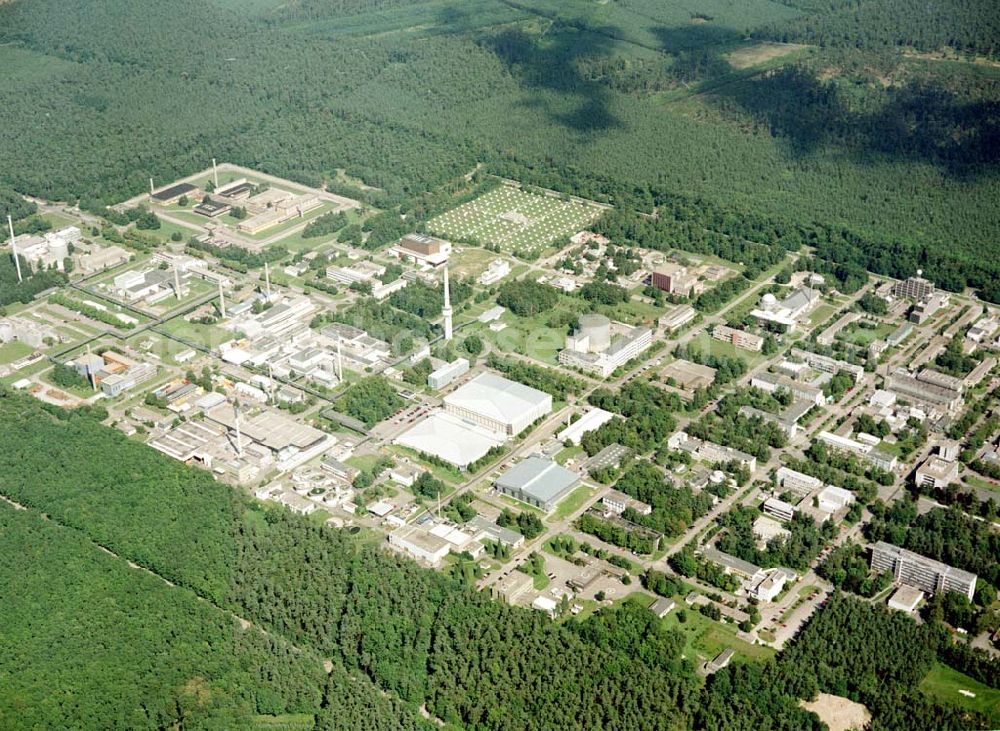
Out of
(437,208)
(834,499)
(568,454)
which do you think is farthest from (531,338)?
(834,499)

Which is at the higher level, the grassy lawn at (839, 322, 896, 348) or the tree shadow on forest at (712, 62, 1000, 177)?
the tree shadow on forest at (712, 62, 1000, 177)

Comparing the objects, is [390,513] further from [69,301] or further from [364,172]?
[364,172]

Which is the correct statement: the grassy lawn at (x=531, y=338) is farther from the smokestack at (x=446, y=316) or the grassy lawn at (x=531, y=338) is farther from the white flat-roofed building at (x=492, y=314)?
the smokestack at (x=446, y=316)

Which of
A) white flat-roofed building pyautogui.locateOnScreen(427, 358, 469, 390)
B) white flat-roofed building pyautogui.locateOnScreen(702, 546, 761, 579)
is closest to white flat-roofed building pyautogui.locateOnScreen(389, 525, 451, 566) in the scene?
white flat-roofed building pyautogui.locateOnScreen(702, 546, 761, 579)

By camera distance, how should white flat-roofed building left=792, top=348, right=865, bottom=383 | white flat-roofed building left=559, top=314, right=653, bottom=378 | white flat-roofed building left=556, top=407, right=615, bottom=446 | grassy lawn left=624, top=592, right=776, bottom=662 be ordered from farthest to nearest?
1. white flat-roofed building left=559, top=314, right=653, bottom=378
2. white flat-roofed building left=792, top=348, right=865, bottom=383
3. white flat-roofed building left=556, top=407, right=615, bottom=446
4. grassy lawn left=624, top=592, right=776, bottom=662

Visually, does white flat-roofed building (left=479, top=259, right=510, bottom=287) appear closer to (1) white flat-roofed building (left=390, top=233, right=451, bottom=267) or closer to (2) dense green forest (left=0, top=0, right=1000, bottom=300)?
(1) white flat-roofed building (left=390, top=233, right=451, bottom=267)

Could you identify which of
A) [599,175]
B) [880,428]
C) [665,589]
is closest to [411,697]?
[665,589]

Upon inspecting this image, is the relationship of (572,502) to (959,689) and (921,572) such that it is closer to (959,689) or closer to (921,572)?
(921,572)

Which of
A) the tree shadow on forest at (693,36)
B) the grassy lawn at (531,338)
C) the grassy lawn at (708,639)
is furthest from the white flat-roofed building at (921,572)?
the tree shadow on forest at (693,36)
